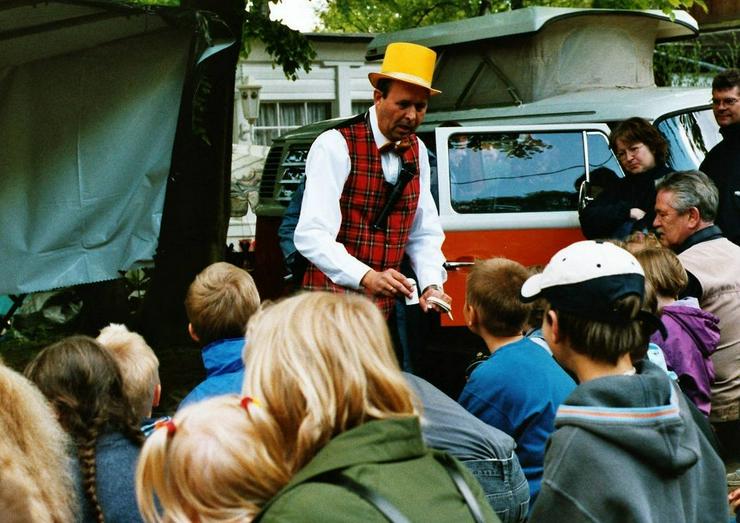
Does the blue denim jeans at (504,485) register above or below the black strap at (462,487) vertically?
below

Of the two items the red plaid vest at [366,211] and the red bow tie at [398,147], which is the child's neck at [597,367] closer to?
the red plaid vest at [366,211]

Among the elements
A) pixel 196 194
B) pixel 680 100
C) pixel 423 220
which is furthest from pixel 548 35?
pixel 423 220

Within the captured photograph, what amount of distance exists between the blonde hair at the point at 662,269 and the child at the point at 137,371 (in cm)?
211

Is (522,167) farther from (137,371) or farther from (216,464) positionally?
(216,464)

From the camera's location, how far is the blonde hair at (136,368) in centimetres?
335

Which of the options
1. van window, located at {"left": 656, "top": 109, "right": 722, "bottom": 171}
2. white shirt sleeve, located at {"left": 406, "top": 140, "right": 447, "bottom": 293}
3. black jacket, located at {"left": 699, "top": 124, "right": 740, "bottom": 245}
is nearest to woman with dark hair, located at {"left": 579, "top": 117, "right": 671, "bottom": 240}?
black jacket, located at {"left": 699, "top": 124, "right": 740, "bottom": 245}

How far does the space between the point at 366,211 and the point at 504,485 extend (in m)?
1.53

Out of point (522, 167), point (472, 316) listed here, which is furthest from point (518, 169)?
point (472, 316)

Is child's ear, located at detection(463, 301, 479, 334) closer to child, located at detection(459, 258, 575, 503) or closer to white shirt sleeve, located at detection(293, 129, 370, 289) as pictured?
child, located at detection(459, 258, 575, 503)

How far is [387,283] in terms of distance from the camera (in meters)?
4.22

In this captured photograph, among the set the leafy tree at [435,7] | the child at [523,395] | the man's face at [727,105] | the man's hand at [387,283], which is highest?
the leafy tree at [435,7]

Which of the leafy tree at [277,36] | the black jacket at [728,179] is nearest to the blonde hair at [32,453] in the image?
the black jacket at [728,179]

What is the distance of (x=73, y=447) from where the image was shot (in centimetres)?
304

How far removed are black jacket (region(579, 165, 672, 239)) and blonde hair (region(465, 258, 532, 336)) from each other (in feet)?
7.74
